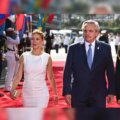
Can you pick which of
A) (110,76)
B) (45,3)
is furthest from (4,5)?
(110,76)

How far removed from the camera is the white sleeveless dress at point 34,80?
4180 mm

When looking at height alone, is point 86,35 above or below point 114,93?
above

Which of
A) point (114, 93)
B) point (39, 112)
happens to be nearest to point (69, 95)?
point (114, 93)

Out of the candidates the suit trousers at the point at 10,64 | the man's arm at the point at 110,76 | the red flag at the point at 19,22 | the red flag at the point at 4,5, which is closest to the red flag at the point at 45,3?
the red flag at the point at 4,5

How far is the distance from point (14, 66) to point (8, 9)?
586 cm

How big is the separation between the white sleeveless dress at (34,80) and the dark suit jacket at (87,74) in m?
0.49

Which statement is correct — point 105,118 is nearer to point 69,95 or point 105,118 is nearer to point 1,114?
point 1,114

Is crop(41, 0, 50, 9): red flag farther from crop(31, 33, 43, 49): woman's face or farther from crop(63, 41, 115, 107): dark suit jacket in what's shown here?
crop(31, 33, 43, 49): woman's face

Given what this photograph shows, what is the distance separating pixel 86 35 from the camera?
12.0 ft

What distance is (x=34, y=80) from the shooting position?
4.19 m

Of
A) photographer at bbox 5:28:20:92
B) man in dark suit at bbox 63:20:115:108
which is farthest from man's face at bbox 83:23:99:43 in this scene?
photographer at bbox 5:28:20:92

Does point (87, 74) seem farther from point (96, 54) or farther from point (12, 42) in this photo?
point (12, 42)

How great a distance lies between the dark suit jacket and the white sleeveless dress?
1.62 ft

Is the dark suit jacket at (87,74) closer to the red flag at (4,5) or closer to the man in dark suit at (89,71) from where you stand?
the man in dark suit at (89,71)
